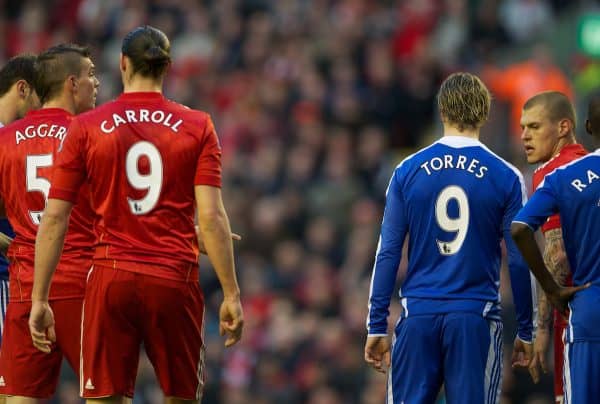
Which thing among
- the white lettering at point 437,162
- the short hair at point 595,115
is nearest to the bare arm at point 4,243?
the white lettering at point 437,162

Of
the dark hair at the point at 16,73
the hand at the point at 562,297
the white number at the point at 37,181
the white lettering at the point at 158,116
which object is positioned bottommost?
the hand at the point at 562,297

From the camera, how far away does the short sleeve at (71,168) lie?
8.07 metres

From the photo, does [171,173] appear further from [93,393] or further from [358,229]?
[358,229]

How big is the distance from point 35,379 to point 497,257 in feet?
8.55

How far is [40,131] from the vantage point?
8859 millimetres

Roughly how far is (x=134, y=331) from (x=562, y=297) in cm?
221

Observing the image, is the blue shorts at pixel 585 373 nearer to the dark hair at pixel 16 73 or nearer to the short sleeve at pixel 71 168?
the short sleeve at pixel 71 168

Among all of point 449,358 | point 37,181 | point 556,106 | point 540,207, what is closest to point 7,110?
point 37,181

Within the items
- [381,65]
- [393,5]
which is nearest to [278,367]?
[381,65]

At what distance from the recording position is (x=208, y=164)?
26.5 feet

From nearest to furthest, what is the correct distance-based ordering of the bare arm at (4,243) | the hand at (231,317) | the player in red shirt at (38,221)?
1. the hand at (231,317)
2. the player in red shirt at (38,221)
3. the bare arm at (4,243)

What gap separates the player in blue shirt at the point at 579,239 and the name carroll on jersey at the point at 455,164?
374 mm

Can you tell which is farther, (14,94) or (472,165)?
(14,94)

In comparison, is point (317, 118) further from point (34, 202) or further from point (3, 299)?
point (34, 202)
